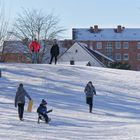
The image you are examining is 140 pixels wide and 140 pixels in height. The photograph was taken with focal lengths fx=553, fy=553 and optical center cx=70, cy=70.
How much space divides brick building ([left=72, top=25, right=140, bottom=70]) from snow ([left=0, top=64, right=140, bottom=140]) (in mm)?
87381

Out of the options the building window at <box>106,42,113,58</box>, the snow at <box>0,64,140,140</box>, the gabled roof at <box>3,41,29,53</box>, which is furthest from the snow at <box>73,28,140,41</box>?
the snow at <box>0,64,140,140</box>

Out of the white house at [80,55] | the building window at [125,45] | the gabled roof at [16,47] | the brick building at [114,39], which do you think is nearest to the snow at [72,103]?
the gabled roof at [16,47]

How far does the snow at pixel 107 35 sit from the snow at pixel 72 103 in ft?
287

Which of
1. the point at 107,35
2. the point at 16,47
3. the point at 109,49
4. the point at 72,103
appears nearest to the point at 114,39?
the point at 107,35

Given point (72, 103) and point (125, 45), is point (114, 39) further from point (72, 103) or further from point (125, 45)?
point (72, 103)

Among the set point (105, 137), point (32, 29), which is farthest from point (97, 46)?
point (105, 137)

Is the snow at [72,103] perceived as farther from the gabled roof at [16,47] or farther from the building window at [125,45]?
the building window at [125,45]

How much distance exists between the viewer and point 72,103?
30.6 metres

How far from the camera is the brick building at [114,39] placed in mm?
132250

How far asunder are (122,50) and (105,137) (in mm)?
115975

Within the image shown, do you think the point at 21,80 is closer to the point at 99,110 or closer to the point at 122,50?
the point at 99,110

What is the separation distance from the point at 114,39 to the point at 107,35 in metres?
2.06

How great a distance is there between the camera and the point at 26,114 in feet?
84.6

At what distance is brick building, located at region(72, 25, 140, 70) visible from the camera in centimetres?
13225
